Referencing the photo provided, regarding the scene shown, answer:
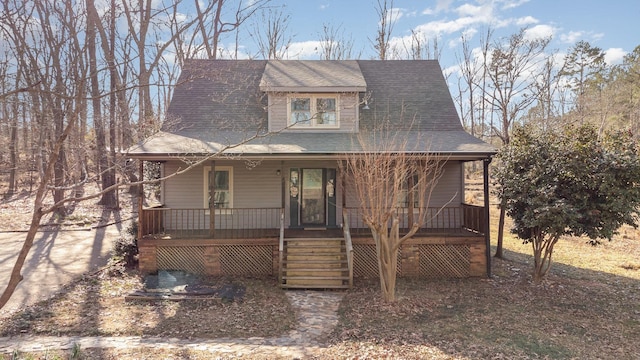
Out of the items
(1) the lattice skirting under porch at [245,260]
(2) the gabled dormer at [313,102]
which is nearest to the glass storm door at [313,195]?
(2) the gabled dormer at [313,102]

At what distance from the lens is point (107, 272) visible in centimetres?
994

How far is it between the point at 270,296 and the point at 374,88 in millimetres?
8580

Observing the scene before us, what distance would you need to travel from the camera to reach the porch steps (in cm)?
937

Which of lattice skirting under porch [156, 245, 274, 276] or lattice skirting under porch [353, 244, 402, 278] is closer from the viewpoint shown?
lattice skirting under porch [156, 245, 274, 276]

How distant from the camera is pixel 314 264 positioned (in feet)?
32.0

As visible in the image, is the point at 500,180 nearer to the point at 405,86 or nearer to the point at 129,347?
the point at 405,86

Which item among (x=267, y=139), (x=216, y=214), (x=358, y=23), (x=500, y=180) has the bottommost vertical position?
(x=216, y=214)

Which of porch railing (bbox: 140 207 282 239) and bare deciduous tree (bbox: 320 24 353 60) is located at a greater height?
bare deciduous tree (bbox: 320 24 353 60)

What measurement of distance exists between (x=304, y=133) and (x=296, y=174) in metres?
1.33

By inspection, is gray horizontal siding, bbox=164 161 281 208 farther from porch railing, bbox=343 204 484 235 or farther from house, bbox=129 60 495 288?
porch railing, bbox=343 204 484 235

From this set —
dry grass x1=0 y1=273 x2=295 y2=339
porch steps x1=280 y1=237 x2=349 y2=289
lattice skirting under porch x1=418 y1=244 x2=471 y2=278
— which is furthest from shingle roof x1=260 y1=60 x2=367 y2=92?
dry grass x1=0 y1=273 x2=295 y2=339

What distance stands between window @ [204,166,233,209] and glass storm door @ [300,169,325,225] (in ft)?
7.27

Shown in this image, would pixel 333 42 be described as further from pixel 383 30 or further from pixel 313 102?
pixel 313 102

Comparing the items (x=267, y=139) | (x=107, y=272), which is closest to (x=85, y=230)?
(x=107, y=272)
